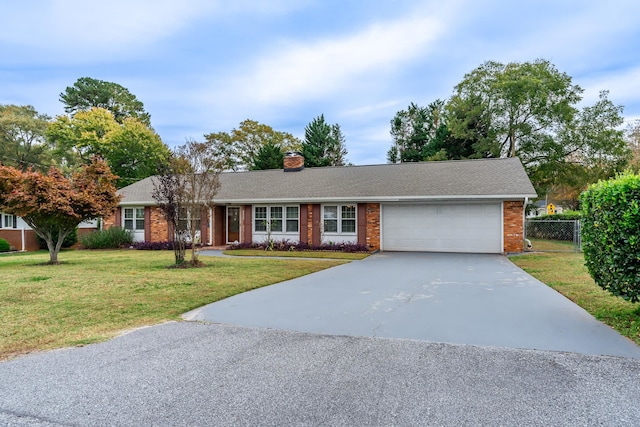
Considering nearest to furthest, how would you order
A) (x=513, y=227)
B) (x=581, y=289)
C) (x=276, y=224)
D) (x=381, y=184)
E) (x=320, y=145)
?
(x=581, y=289) < (x=513, y=227) < (x=381, y=184) < (x=276, y=224) < (x=320, y=145)

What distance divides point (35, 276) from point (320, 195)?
33.4 feet

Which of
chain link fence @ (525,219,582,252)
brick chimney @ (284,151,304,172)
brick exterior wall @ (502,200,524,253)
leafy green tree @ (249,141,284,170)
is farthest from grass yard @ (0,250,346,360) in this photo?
leafy green tree @ (249,141,284,170)

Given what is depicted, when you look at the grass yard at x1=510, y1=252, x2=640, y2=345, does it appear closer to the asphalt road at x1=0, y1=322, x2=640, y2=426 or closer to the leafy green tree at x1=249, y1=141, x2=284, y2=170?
the asphalt road at x1=0, y1=322, x2=640, y2=426

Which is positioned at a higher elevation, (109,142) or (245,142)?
(245,142)

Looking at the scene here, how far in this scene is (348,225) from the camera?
1627cm

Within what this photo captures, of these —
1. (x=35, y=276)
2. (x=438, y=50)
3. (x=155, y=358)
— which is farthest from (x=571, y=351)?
(x=438, y=50)

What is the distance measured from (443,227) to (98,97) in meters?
38.2

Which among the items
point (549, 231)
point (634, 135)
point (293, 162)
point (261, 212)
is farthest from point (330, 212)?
point (634, 135)

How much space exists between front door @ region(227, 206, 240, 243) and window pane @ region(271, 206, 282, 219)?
2.09 meters

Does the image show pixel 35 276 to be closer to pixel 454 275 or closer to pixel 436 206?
pixel 454 275

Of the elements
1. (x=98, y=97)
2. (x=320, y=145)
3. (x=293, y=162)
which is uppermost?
(x=98, y=97)

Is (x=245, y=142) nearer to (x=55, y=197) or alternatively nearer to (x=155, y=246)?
(x=155, y=246)

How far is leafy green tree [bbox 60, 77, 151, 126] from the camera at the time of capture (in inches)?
1495

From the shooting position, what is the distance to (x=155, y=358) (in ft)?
12.5
